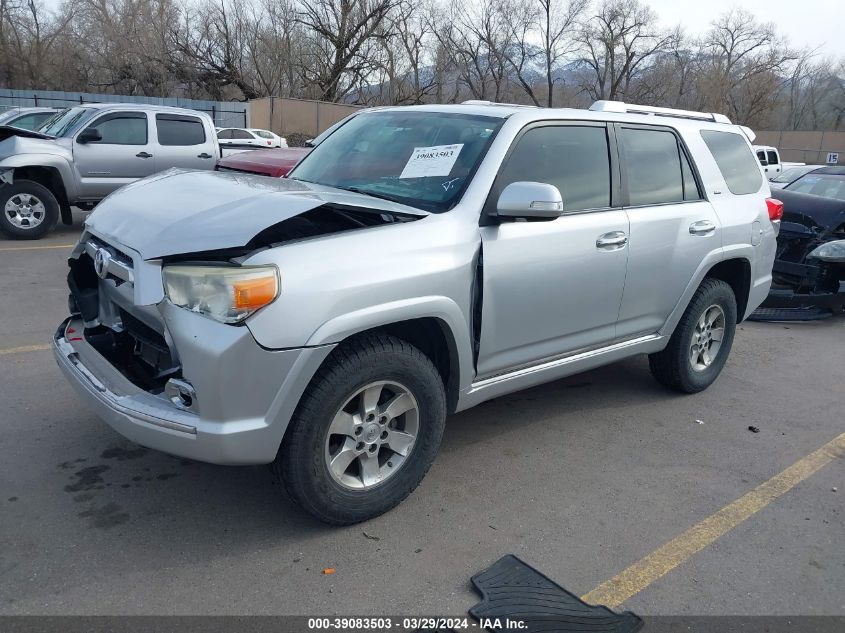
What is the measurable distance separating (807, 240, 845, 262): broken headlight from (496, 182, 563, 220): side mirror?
5202 mm

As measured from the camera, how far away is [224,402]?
2.67 metres

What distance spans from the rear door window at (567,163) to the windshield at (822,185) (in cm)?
605

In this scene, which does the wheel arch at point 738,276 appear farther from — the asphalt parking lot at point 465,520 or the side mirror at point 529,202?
the side mirror at point 529,202

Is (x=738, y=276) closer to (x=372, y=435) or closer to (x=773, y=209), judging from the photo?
(x=773, y=209)

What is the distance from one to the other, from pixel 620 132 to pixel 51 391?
3936mm

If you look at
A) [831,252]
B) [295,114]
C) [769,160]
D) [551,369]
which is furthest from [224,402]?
[295,114]

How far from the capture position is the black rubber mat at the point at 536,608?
8.77 feet

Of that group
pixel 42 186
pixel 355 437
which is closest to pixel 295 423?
pixel 355 437

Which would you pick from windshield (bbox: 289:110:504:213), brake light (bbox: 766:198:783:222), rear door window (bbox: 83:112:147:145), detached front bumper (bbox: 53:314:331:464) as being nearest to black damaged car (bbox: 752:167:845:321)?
brake light (bbox: 766:198:783:222)

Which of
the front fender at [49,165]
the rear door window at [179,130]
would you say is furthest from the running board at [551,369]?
the rear door window at [179,130]

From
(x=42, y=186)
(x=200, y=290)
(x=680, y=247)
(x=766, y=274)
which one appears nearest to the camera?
Result: (x=200, y=290)

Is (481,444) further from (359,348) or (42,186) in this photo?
(42,186)

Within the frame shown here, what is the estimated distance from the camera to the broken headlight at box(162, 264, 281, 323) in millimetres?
2650

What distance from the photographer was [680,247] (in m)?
4.49
